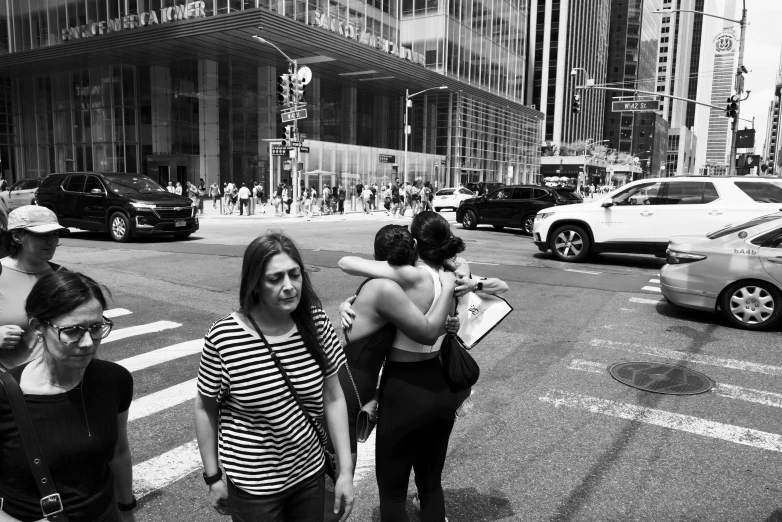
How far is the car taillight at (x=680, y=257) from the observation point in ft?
27.0

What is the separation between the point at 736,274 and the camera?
26.2ft

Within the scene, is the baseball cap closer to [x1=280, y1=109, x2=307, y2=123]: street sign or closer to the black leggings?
the black leggings

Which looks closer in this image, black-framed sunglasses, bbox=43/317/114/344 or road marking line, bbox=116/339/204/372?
black-framed sunglasses, bbox=43/317/114/344

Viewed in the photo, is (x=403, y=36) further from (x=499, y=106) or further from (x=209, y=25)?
(x=209, y=25)

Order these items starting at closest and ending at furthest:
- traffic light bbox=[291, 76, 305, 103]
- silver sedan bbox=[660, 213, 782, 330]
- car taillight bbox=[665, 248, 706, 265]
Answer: silver sedan bbox=[660, 213, 782, 330], car taillight bbox=[665, 248, 706, 265], traffic light bbox=[291, 76, 305, 103]

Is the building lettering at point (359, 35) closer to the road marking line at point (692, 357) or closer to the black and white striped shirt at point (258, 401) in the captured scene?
the road marking line at point (692, 357)

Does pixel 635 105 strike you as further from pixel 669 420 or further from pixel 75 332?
pixel 75 332

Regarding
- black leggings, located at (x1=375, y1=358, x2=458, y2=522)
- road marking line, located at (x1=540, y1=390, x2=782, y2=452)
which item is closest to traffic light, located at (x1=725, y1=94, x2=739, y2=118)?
road marking line, located at (x1=540, y1=390, x2=782, y2=452)

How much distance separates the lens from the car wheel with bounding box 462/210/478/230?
23.0 metres

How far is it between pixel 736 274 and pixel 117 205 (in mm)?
15136

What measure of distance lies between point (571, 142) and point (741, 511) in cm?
12250

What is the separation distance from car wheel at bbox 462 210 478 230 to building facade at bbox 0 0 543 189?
55.6 ft

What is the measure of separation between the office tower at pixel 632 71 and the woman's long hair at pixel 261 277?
148 m

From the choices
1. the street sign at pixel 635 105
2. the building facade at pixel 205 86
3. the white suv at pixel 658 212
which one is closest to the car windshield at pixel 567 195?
the white suv at pixel 658 212
